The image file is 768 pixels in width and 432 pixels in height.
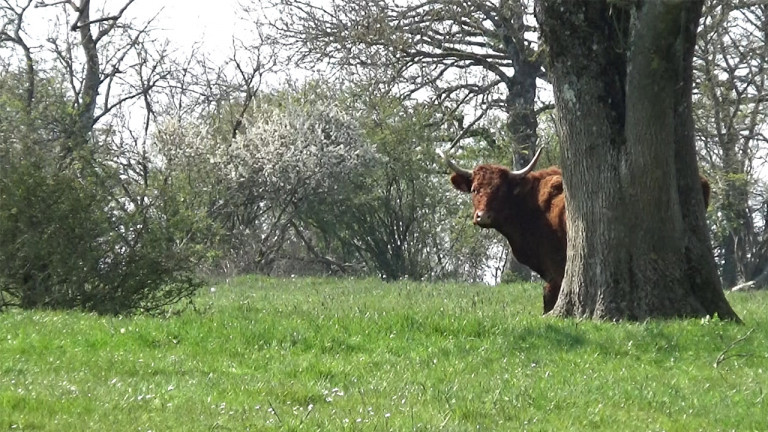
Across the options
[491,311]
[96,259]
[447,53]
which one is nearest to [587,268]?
[491,311]

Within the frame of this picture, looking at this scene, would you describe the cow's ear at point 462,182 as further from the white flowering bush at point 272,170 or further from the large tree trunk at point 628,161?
the white flowering bush at point 272,170

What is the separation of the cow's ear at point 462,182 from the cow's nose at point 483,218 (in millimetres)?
1196

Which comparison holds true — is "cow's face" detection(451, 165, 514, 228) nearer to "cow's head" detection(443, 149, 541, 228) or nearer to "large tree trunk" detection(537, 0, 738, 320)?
"cow's head" detection(443, 149, 541, 228)

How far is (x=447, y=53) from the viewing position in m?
30.1

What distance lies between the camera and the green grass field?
7.03 m

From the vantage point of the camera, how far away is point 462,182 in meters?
16.8

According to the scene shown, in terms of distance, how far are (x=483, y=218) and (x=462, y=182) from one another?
1.42 metres

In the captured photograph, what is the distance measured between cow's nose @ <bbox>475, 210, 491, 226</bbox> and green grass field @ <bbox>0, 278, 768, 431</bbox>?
3.06 m

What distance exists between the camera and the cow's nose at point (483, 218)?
15.4 metres

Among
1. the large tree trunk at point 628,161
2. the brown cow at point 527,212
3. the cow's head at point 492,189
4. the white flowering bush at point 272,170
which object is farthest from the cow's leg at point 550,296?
the white flowering bush at point 272,170

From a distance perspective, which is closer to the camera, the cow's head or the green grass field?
the green grass field

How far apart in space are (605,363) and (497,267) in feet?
127

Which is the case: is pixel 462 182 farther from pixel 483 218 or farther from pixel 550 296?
pixel 550 296

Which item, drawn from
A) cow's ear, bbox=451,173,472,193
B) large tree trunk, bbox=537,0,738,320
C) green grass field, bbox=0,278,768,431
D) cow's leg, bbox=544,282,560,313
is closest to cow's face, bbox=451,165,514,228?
cow's ear, bbox=451,173,472,193
